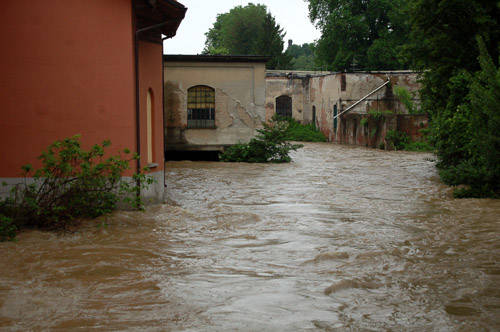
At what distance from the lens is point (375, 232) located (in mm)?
9125

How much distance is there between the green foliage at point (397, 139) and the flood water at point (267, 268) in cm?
1386

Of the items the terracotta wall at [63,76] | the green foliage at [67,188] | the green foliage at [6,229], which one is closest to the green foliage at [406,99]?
the terracotta wall at [63,76]

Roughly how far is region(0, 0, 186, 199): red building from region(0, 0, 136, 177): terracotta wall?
0.02 metres

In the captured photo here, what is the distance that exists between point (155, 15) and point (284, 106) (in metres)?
28.0

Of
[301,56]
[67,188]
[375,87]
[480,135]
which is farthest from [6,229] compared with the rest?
[301,56]

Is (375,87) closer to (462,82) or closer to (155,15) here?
(462,82)

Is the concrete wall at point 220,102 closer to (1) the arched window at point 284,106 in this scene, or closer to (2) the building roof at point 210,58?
(2) the building roof at point 210,58

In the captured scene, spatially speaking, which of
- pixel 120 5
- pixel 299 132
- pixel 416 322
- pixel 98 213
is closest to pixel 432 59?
pixel 120 5

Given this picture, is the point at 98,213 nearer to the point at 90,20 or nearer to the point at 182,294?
the point at 90,20

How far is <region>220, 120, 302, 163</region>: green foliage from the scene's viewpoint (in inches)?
835

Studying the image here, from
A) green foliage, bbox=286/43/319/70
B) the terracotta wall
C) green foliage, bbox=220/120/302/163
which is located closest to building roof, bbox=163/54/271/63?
green foliage, bbox=220/120/302/163

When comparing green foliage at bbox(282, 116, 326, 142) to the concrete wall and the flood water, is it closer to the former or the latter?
the concrete wall

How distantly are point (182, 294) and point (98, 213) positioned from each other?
4142 mm

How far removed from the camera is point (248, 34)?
63.3m
